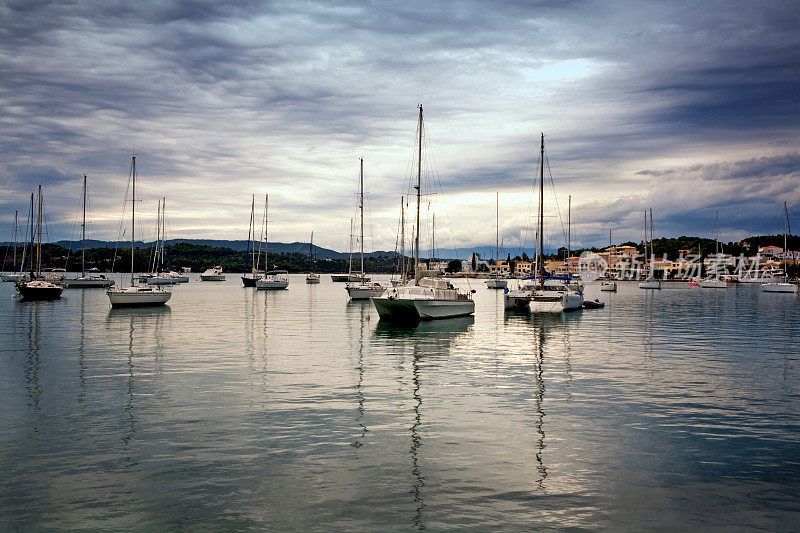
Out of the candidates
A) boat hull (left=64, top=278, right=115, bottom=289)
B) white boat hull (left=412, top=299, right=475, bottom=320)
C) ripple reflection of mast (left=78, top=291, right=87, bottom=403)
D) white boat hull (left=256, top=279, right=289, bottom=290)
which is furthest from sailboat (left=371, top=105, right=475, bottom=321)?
boat hull (left=64, top=278, right=115, bottom=289)

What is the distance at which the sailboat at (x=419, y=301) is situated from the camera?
45531 millimetres

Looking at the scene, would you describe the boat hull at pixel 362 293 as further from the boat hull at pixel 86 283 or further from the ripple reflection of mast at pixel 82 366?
the boat hull at pixel 86 283

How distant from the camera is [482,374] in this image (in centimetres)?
2422

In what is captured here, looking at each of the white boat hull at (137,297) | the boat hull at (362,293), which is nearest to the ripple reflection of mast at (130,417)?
the white boat hull at (137,297)

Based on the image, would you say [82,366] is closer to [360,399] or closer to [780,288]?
[360,399]

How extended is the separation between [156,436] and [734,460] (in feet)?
44.4

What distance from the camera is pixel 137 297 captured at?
61438 mm

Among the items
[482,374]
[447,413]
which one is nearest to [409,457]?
[447,413]

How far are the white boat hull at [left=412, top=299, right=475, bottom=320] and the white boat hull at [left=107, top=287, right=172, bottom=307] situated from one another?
3028 centimetres

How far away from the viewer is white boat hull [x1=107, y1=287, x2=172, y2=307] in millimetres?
59656

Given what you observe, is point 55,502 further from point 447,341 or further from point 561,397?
point 447,341

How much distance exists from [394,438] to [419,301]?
31.5 m

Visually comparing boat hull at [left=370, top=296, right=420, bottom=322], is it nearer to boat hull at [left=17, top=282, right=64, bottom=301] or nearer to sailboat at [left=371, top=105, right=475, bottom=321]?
sailboat at [left=371, top=105, right=475, bottom=321]

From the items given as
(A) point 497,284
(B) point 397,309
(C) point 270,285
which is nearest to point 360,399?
(B) point 397,309
